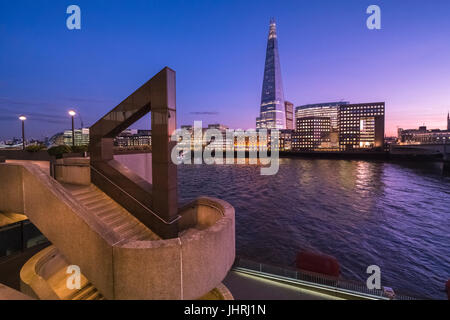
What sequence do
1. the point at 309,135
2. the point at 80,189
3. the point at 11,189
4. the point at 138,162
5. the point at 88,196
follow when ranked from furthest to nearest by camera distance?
the point at 309,135 < the point at 138,162 < the point at 80,189 < the point at 88,196 < the point at 11,189

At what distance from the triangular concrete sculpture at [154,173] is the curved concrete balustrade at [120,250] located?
2682 millimetres

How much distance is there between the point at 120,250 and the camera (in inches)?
200

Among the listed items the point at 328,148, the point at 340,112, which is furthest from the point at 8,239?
the point at 340,112

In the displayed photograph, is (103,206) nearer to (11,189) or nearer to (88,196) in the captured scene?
(88,196)

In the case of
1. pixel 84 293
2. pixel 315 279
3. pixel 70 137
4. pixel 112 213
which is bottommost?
pixel 315 279

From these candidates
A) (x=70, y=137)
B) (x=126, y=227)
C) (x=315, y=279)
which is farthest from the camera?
(x=70, y=137)

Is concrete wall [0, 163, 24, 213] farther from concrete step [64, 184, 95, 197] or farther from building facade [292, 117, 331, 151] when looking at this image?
Answer: building facade [292, 117, 331, 151]

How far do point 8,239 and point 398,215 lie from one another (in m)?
36.1

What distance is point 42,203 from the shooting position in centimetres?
684

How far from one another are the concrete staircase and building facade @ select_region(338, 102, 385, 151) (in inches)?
7317

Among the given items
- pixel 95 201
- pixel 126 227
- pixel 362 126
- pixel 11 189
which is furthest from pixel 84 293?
pixel 362 126

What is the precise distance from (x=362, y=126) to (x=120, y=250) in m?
196

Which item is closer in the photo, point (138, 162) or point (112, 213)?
point (112, 213)
